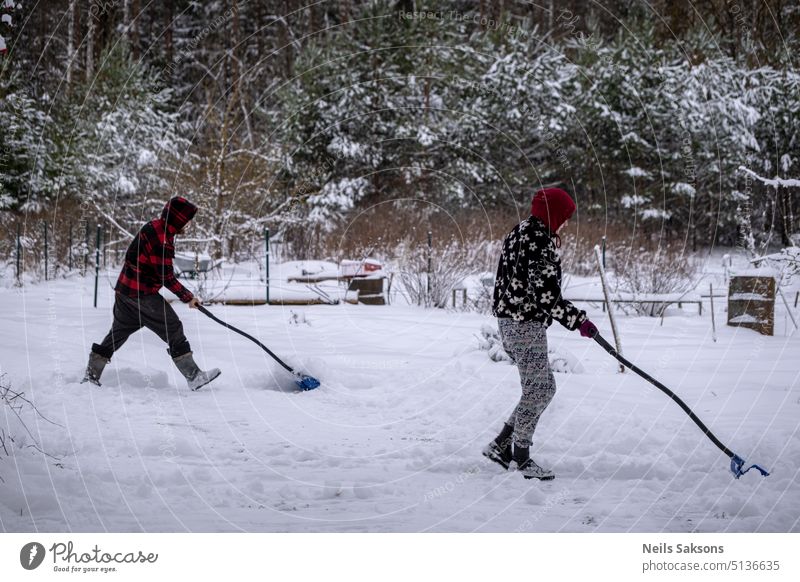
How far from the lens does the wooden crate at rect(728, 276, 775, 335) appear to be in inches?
349

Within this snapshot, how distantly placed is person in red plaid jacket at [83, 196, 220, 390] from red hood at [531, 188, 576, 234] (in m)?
3.17

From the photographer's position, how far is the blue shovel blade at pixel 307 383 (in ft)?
21.3

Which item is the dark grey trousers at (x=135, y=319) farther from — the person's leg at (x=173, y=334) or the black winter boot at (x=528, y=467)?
the black winter boot at (x=528, y=467)

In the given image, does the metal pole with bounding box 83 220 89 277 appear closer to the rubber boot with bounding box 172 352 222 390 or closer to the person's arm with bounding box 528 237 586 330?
the rubber boot with bounding box 172 352 222 390

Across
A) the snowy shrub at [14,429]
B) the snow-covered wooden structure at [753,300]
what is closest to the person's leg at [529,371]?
the snowy shrub at [14,429]

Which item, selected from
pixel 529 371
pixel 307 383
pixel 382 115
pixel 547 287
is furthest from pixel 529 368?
pixel 382 115

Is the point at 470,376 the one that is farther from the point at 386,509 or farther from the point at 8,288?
the point at 8,288

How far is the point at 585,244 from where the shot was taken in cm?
1661

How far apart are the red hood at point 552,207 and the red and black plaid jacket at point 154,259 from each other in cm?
315

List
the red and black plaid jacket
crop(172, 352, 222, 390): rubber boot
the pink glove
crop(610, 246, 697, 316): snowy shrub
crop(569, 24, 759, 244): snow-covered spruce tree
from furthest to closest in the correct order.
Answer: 1. crop(569, 24, 759, 244): snow-covered spruce tree
2. crop(610, 246, 697, 316): snowy shrub
3. crop(172, 352, 222, 390): rubber boot
4. the red and black plaid jacket
5. the pink glove

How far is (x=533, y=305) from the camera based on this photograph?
4094 millimetres

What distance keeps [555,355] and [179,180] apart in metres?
11.4

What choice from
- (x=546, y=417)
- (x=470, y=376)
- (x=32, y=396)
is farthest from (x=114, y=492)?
(x=470, y=376)

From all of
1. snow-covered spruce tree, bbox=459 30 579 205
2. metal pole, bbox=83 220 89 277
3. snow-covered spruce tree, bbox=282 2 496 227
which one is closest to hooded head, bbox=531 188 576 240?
metal pole, bbox=83 220 89 277
